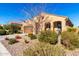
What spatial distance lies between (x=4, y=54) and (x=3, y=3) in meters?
0.69

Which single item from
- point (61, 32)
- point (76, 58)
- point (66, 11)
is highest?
point (66, 11)

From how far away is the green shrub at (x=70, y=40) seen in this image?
466 centimetres

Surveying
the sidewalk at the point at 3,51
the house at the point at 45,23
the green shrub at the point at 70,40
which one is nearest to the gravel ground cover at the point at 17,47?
the sidewalk at the point at 3,51

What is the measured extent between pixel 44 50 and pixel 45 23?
0.37 meters

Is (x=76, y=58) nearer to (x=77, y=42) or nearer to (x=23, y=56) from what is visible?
(x=77, y=42)

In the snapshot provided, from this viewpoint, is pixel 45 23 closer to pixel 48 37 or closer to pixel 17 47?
pixel 48 37

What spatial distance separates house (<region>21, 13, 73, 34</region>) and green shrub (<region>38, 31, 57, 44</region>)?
0.18 ft

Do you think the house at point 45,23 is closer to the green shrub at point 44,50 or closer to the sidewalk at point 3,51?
the green shrub at point 44,50

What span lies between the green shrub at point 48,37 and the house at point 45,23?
0.06 meters

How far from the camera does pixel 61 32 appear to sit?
4684mm

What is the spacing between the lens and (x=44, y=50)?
4.68m

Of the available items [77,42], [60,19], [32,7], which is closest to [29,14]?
[32,7]

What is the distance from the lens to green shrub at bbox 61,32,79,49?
4.66m

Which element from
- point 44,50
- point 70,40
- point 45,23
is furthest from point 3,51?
point 70,40
